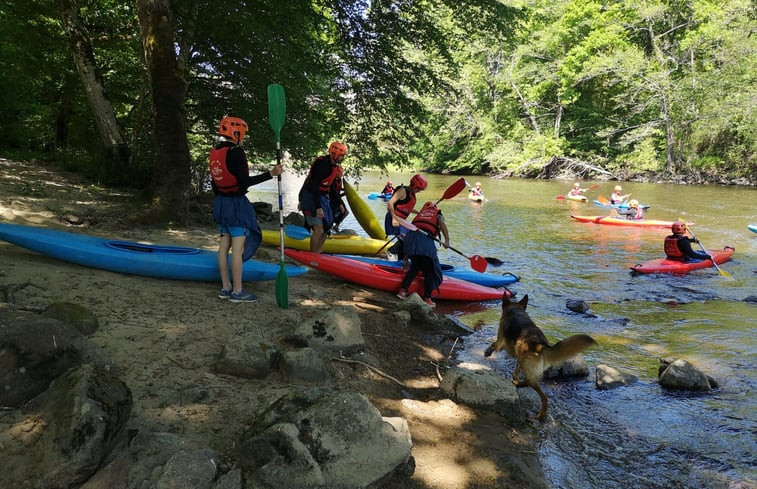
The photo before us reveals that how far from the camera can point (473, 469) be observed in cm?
264

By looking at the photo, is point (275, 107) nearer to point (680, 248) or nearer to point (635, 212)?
point (680, 248)

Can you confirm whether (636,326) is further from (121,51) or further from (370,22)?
(121,51)

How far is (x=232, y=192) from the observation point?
4.24 meters

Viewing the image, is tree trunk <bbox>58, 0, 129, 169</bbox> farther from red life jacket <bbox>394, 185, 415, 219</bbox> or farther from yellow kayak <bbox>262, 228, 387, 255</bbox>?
red life jacket <bbox>394, 185, 415, 219</bbox>

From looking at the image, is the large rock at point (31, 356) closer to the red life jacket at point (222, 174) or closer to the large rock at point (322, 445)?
the large rock at point (322, 445)

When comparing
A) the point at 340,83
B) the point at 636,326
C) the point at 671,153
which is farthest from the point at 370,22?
the point at 671,153

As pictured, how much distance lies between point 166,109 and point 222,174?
10.9 ft

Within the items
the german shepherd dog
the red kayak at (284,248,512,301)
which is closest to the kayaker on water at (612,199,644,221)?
the red kayak at (284,248,512,301)

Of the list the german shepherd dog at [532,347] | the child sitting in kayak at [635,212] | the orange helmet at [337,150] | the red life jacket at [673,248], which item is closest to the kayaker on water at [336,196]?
the orange helmet at [337,150]

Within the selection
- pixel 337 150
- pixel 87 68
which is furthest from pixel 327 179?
pixel 87 68

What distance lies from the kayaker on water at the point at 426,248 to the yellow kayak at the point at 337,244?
2.29 metres

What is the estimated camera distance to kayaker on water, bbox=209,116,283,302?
418 cm

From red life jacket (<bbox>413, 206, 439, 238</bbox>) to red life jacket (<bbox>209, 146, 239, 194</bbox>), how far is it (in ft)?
8.77

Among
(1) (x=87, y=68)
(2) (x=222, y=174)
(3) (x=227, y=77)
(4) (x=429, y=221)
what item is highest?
(3) (x=227, y=77)
